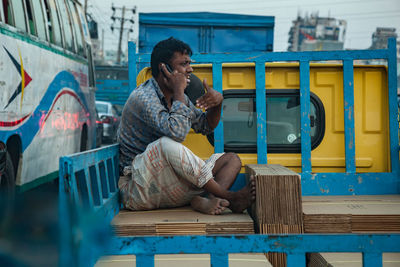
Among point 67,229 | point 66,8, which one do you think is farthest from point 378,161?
point 66,8

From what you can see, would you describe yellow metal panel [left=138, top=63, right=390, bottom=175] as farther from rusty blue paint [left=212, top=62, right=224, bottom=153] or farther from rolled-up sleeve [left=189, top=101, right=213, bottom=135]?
rolled-up sleeve [left=189, top=101, right=213, bottom=135]

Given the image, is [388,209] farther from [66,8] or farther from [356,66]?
[66,8]

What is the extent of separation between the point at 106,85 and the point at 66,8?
55.9 feet

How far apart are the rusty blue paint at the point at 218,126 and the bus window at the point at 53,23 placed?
400cm

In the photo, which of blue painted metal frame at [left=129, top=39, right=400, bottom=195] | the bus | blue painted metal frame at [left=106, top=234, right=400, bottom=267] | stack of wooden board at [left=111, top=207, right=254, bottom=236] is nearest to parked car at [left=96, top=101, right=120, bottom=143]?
the bus

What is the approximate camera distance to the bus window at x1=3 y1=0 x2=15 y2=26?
4.84 m

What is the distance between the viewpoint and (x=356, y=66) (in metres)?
3.66

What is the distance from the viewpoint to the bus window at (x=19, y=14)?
516cm

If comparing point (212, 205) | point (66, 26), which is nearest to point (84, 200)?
point (212, 205)

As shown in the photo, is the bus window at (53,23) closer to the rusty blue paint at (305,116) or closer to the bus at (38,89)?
the bus at (38,89)

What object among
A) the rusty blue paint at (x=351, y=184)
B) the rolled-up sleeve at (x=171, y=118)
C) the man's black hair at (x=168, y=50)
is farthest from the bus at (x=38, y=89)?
the rusty blue paint at (x=351, y=184)

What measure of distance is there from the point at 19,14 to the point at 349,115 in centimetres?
397

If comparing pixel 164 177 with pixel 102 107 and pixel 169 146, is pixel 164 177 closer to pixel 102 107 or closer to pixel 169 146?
pixel 169 146

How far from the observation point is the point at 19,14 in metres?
5.33
